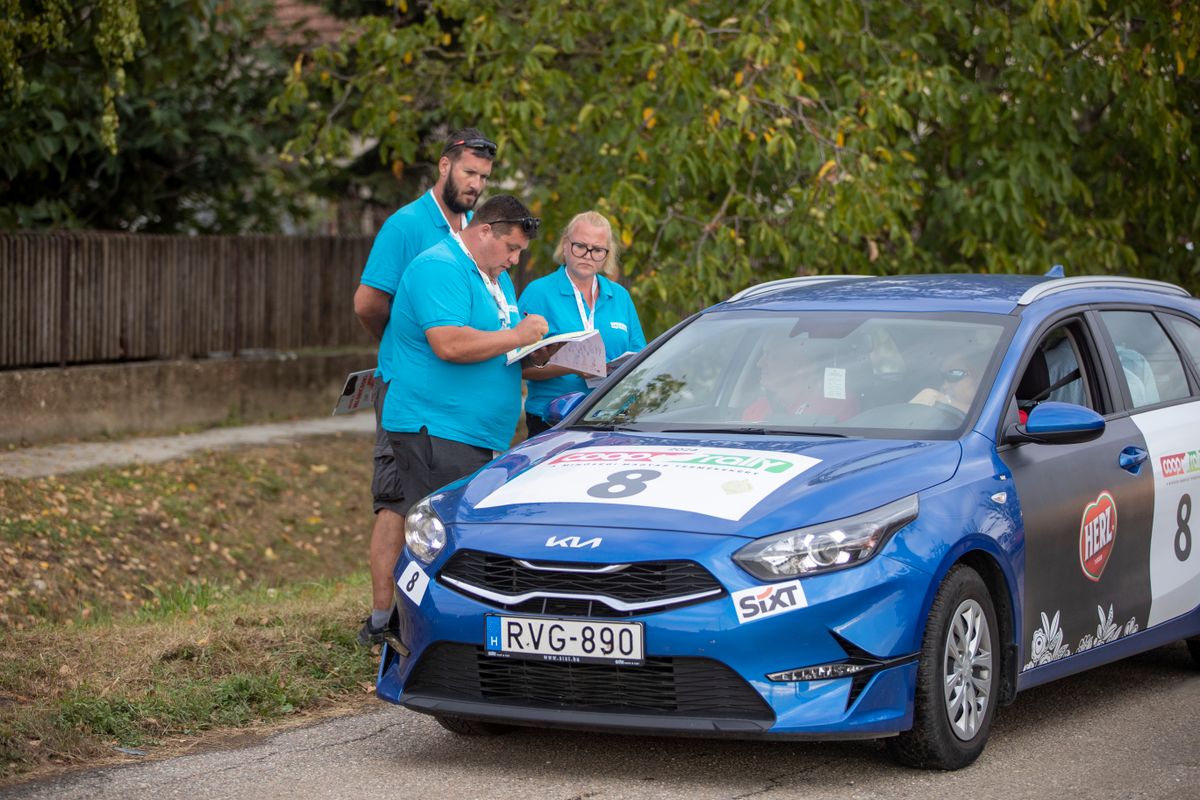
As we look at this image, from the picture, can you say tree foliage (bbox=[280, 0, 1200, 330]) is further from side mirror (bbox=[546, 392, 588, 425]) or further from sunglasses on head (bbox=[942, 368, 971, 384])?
sunglasses on head (bbox=[942, 368, 971, 384])

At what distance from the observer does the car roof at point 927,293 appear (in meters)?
6.82

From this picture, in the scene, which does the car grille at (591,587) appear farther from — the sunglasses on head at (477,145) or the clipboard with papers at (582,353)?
the sunglasses on head at (477,145)

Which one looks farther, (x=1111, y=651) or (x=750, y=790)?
(x=1111, y=651)

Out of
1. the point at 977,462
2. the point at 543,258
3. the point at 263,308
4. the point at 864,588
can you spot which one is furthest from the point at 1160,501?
the point at 263,308

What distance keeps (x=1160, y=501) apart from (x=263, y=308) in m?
11.3

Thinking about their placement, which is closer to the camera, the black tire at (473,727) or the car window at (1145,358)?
the black tire at (473,727)

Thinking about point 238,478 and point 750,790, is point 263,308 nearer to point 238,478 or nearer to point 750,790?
point 238,478

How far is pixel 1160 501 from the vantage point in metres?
6.93

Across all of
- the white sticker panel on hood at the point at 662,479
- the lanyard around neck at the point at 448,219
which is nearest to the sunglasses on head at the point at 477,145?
the lanyard around neck at the point at 448,219

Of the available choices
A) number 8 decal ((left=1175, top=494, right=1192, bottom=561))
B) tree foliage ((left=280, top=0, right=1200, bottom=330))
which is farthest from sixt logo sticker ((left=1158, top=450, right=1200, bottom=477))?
tree foliage ((left=280, top=0, right=1200, bottom=330))

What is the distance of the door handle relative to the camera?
6758 millimetres

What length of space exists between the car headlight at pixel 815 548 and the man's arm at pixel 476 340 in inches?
77.5

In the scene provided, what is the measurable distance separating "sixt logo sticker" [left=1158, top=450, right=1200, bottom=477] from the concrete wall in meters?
9.48

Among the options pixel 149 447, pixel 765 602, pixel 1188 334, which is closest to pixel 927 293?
pixel 1188 334
